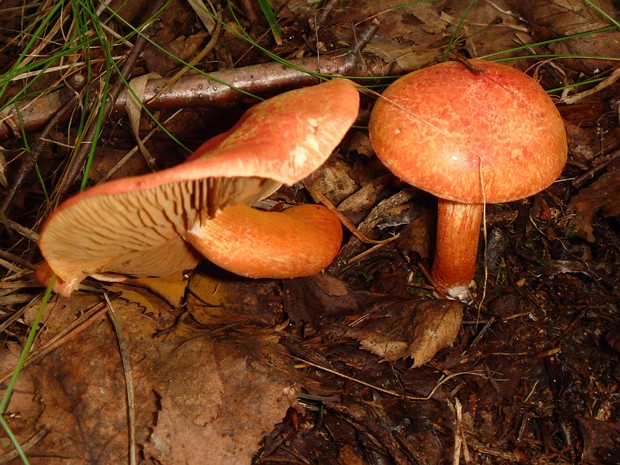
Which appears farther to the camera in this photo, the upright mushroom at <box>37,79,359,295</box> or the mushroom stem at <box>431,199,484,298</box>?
the mushroom stem at <box>431,199,484,298</box>

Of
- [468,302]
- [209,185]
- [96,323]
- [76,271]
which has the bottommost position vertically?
[468,302]

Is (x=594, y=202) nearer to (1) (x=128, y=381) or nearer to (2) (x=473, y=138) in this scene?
(2) (x=473, y=138)

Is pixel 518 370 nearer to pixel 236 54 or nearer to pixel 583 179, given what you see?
pixel 583 179

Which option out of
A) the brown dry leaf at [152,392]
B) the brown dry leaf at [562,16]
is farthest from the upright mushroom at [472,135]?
the brown dry leaf at [562,16]

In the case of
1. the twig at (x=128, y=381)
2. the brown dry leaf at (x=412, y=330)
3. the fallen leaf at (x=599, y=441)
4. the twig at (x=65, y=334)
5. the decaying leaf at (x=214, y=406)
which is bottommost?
the fallen leaf at (x=599, y=441)

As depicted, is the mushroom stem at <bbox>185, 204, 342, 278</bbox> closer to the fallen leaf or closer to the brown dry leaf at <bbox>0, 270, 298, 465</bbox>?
the brown dry leaf at <bbox>0, 270, 298, 465</bbox>

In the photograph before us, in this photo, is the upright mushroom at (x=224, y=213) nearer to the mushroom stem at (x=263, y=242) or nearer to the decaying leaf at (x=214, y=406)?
the mushroom stem at (x=263, y=242)

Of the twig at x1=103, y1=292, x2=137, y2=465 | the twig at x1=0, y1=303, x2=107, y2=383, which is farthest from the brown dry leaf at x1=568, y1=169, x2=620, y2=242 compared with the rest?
the twig at x1=0, y1=303, x2=107, y2=383

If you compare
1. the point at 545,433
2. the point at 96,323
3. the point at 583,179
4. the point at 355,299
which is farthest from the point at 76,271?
the point at 583,179
